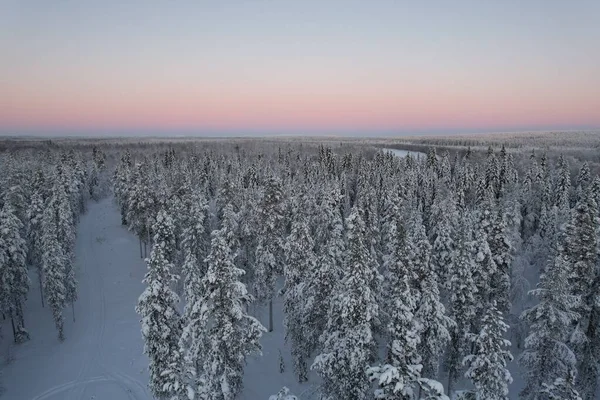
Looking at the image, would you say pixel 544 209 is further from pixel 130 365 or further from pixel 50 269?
pixel 50 269

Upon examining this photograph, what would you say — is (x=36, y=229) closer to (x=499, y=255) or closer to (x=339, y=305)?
(x=339, y=305)

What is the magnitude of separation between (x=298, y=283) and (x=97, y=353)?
905 inches

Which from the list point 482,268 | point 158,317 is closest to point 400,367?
point 158,317

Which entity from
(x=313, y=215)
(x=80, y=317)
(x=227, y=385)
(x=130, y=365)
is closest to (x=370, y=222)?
(x=313, y=215)

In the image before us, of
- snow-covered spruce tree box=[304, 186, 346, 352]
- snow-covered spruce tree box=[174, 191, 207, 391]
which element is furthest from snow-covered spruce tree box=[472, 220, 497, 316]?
snow-covered spruce tree box=[174, 191, 207, 391]

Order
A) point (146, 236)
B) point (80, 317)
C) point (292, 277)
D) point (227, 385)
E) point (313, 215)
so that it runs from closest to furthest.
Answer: point (227, 385), point (292, 277), point (80, 317), point (313, 215), point (146, 236)

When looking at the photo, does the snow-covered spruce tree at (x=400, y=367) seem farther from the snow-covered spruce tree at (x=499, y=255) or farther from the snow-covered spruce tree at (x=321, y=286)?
the snow-covered spruce tree at (x=499, y=255)

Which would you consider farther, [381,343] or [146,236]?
[146,236]

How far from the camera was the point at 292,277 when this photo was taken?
31.9 m

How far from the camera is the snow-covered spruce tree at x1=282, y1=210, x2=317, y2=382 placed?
2928cm

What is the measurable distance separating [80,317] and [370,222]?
3629cm

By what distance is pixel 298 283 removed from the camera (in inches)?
1256

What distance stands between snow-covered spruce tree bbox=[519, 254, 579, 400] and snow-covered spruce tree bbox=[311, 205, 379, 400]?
374 inches

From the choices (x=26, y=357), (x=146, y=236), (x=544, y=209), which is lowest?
(x=26, y=357)
